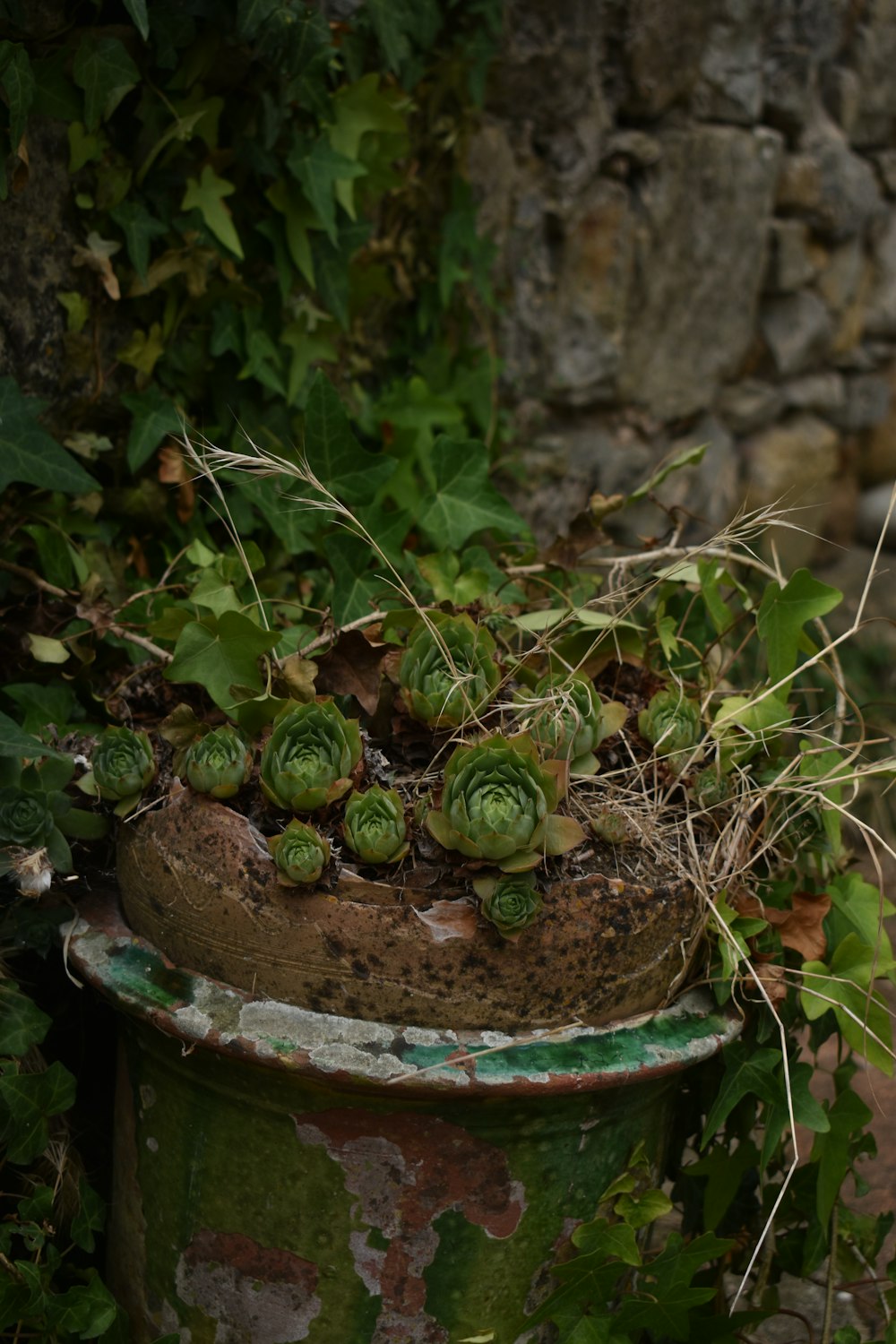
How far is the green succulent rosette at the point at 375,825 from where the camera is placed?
109 cm

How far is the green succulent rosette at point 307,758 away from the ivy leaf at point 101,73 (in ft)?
2.71

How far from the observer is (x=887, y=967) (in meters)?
1.27

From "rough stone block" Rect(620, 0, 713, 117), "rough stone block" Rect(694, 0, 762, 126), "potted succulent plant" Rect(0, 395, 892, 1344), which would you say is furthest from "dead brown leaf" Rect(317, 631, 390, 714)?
"rough stone block" Rect(694, 0, 762, 126)

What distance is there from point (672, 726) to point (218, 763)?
0.46 meters

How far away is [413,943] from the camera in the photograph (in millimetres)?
1079

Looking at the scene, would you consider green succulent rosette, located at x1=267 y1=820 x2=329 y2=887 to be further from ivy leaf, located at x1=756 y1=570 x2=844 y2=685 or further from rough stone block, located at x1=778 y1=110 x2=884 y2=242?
rough stone block, located at x1=778 y1=110 x2=884 y2=242

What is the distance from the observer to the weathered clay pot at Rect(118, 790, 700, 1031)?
3.56 ft

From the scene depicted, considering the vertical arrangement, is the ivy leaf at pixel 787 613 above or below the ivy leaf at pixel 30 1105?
above

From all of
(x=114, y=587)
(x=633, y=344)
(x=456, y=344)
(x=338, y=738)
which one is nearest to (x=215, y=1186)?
(x=338, y=738)

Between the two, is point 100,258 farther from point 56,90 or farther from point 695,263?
point 695,263

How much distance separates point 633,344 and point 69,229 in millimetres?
Result: 1456

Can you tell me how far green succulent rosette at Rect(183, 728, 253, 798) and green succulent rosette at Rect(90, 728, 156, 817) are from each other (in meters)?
0.07

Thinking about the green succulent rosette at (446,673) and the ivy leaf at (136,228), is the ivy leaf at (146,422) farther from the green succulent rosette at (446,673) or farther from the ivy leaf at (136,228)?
the green succulent rosette at (446,673)

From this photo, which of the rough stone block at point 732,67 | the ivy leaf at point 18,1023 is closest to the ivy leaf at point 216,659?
the ivy leaf at point 18,1023
